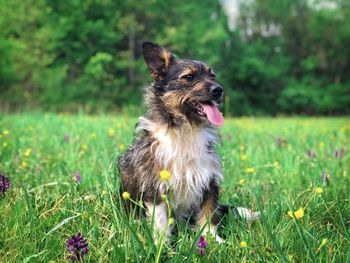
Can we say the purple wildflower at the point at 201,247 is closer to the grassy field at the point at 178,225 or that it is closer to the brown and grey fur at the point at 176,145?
the grassy field at the point at 178,225

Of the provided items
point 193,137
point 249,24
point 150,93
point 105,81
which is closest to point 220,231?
point 193,137

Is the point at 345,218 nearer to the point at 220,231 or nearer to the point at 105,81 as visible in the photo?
the point at 220,231

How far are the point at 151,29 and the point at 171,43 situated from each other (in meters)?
1.74

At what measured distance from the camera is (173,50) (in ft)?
90.5

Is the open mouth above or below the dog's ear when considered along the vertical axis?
below

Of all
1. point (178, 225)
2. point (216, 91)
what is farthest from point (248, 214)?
point (216, 91)

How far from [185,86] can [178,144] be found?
55 centimetres

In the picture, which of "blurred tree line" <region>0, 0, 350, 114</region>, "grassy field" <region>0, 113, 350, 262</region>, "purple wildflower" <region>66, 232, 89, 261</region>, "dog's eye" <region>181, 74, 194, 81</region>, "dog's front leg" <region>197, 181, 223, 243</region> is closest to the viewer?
"purple wildflower" <region>66, 232, 89, 261</region>

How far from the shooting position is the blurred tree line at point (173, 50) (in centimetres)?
2277

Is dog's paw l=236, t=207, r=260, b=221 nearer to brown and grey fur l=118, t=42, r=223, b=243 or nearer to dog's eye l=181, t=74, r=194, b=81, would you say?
brown and grey fur l=118, t=42, r=223, b=243

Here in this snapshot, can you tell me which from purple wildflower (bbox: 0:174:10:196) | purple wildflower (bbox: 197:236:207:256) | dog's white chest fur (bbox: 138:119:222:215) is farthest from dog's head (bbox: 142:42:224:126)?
purple wildflower (bbox: 0:174:10:196)

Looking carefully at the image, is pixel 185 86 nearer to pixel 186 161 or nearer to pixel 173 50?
pixel 186 161

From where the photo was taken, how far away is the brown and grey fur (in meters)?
3.07

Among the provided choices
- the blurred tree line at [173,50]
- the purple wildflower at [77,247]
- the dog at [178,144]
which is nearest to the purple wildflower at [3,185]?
the dog at [178,144]
